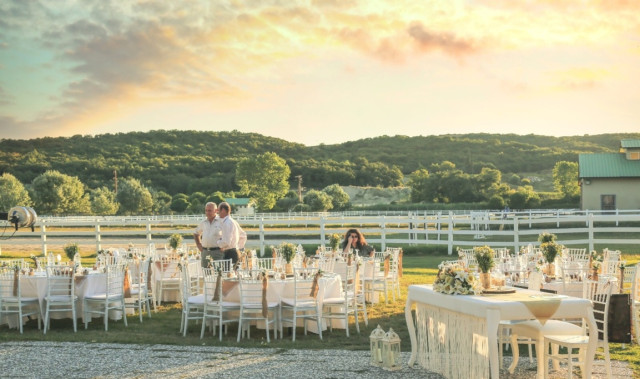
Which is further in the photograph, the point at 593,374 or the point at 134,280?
the point at 134,280

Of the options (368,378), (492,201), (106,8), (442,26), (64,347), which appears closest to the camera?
(368,378)

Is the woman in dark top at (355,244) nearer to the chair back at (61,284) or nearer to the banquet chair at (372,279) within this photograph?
the banquet chair at (372,279)

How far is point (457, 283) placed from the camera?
6.88 meters

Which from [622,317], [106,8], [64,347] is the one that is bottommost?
[64,347]

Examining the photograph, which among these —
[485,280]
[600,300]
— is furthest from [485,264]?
[600,300]

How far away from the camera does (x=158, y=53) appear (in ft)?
111

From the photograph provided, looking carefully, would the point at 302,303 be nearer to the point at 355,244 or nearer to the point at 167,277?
the point at 355,244

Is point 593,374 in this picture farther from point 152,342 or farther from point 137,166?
point 137,166

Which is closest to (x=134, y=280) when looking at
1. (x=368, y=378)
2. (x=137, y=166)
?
(x=368, y=378)

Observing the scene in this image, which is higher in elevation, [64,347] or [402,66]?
[402,66]

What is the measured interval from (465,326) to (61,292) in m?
6.81

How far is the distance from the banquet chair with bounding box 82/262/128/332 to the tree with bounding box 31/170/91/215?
208 feet

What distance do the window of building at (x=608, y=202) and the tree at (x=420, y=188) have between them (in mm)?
33091

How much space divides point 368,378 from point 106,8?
24.0 meters
